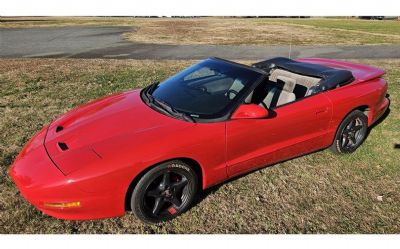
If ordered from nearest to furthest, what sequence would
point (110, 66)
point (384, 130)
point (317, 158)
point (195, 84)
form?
point (195, 84), point (317, 158), point (384, 130), point (110, 66)

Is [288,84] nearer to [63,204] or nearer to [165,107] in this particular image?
[165,107]

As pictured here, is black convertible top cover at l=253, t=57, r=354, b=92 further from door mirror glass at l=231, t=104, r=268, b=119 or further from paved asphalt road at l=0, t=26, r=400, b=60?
paved asphalt road at l=0, t=26, r=400, b=60

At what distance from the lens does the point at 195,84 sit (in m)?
4.16

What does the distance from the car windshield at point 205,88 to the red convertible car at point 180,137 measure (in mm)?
12

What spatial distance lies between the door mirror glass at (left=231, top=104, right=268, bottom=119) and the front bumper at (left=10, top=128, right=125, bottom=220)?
1.42 metres

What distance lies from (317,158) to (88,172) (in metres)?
3.17

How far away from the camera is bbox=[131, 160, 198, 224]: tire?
3123mm

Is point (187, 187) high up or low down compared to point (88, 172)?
→ down

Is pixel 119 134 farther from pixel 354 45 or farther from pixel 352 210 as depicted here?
pixel 354 45

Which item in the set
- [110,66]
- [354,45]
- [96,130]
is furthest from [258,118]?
[354,45]

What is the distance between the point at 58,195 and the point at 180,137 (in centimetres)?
118

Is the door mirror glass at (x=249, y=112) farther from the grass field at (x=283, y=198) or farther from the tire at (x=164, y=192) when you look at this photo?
the grass field at (x=283, y=198)

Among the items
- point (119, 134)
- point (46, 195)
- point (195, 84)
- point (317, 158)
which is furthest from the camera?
point (317, 158)

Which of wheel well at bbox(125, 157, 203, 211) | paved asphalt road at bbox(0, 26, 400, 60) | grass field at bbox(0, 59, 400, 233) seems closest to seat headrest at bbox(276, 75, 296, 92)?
grass field at bbox(0, 59, 400, 233)
